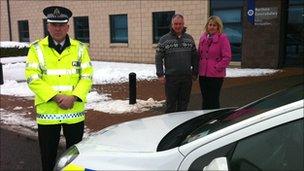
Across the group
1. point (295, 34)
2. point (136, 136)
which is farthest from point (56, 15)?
point (295, 34)

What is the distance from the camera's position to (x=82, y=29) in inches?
826

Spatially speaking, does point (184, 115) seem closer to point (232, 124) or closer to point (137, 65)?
point (232, 124)

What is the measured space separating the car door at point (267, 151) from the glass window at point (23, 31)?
23.3 meters

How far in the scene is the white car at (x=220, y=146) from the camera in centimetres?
222

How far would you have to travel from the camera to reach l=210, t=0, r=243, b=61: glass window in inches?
598

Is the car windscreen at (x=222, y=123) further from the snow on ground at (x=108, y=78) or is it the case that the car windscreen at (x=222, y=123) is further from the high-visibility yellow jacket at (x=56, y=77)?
the snow on ground at (x=108, y=78)

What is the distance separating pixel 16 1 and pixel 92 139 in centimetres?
2269

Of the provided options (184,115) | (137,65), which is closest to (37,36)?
(137,65)

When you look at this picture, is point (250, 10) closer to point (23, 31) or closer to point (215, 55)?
point (215, 55)

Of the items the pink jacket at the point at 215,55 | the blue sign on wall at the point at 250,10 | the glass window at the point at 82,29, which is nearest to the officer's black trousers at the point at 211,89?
the pink jacket at the point at 215,55

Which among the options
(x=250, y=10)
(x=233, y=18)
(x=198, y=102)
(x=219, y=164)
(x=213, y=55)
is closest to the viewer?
(x=219, y=164)

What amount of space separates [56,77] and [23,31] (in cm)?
2171

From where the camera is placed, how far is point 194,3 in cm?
1602

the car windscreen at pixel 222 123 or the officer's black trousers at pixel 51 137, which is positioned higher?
the car windscreen at pixel 222 123
